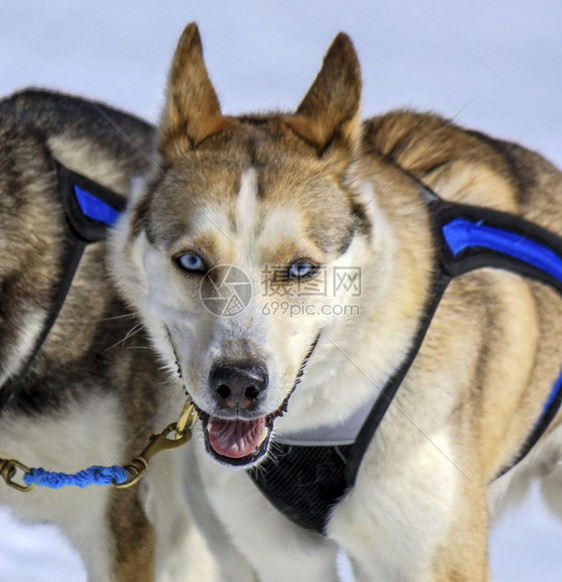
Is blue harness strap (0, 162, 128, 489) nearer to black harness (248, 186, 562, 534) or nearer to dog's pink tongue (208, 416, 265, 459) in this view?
black harness (248, 186, 562, 534)

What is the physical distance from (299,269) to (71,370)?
1028 millimetres

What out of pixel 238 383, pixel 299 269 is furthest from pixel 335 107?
pixel 238 383

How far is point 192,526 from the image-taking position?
344cm

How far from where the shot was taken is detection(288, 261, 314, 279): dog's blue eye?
2330mm

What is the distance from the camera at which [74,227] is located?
3.02m

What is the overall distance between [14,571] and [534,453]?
6.84 ft

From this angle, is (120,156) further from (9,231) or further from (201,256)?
(201,256)

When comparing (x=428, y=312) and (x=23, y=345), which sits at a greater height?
(x=428, y=312)

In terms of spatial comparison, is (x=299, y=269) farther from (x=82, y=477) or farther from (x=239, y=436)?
(x=82, y=477)

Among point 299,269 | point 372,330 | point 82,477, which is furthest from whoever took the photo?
point 82,477

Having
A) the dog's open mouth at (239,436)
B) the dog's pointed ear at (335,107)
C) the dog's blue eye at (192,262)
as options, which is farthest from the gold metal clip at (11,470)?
the dog's pointed ear at (335,107)

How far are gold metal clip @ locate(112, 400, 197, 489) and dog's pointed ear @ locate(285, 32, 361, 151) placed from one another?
809 millimetres

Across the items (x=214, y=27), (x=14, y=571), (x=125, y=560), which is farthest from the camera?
(x=214, y=27)

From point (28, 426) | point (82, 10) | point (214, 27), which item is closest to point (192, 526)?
point (28, 426)
